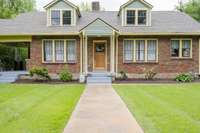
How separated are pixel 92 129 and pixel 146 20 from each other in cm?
1803

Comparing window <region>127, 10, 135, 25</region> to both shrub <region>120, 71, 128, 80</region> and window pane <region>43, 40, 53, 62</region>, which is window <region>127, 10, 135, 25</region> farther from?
window pane <region>43, 40, 53, 62</region>

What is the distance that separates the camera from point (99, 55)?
24.8 metres

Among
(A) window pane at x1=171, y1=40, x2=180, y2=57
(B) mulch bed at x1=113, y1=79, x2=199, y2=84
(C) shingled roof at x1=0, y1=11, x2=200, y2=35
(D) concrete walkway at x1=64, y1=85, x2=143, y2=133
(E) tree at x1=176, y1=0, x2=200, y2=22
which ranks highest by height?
(E) tree at x1=176, y1=0, x2=200, y2=22

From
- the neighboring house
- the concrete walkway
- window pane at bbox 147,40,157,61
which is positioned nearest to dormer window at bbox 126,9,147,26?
the neighboring house

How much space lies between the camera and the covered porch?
74.5 feet

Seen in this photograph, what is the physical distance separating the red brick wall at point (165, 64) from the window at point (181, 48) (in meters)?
0.34

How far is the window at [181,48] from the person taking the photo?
24.2 metres

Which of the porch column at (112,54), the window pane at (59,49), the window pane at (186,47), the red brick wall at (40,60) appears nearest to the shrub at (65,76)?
the red brick wall at (40,60)

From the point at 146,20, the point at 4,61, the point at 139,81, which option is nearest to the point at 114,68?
the point at 139,81

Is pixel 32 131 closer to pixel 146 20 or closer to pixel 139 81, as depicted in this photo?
pixel 139 81

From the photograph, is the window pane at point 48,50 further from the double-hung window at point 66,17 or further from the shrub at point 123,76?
the shrub at point 123,76

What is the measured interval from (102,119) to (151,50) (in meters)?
15.8

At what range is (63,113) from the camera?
9992 millimetres

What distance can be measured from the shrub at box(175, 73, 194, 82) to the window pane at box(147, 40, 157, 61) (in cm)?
215
